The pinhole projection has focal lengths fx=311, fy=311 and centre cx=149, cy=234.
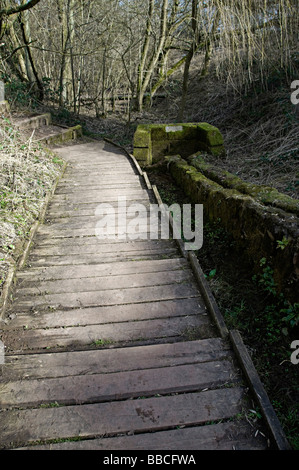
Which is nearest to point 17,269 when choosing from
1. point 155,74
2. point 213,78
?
point 213,78

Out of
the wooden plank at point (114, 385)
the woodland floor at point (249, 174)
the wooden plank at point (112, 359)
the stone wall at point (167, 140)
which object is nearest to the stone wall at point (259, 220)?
the woodland floor at point (249, 174)

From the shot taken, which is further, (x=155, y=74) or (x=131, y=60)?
(x=155, y=74)

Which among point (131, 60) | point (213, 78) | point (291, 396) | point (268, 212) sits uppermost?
point (131, 60)

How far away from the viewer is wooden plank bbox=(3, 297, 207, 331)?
103 inches

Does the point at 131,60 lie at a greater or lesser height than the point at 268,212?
greater

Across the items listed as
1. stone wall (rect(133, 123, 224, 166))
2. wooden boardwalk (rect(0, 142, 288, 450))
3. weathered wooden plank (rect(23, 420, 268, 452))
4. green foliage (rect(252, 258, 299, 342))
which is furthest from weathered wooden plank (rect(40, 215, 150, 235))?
stone wall (rect(133, 123, 224, 166))

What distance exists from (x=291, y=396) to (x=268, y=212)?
174 cm

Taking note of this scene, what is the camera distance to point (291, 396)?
92.4 inches

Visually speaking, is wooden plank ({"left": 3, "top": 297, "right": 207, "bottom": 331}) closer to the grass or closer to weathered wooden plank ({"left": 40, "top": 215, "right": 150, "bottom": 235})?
the grass

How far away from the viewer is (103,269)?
3.39 m

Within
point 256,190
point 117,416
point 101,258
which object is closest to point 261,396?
point 117,416

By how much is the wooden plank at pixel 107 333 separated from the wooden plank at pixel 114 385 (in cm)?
35

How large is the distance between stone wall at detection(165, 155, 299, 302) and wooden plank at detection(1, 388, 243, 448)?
1.32m
